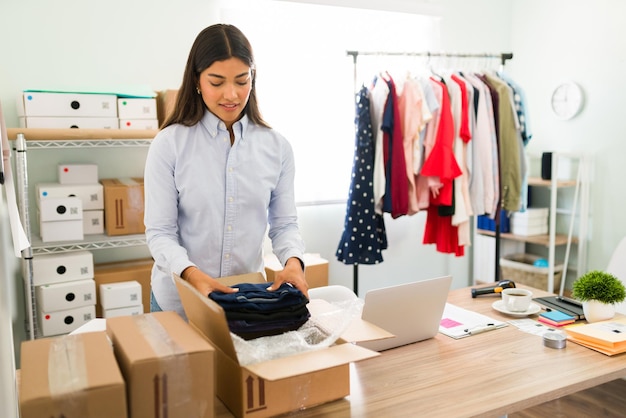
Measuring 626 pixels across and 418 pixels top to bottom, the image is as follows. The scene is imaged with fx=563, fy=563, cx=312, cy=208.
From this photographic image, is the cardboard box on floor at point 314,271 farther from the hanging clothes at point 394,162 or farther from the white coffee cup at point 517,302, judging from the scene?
the white coffee cup at point 517,302

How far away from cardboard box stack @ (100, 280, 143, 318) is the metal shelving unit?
0.23m

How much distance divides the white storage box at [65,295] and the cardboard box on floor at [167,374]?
1.83 meters

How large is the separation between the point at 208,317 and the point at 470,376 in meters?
0.69

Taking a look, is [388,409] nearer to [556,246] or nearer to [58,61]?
[58,61]

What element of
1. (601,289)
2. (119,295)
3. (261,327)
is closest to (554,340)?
(601,289)

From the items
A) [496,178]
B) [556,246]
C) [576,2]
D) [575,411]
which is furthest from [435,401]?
[576,2]

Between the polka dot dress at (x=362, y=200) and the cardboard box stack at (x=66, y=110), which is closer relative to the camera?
the cardboard box stack at (x=66, y=110)

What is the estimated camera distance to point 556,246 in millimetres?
4301

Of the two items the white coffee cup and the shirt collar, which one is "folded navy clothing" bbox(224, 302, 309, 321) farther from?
the white coffee cup

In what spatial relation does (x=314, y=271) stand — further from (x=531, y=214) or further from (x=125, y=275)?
(x=531, y=214)

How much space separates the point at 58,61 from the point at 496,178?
104 inches

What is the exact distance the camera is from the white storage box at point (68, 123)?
8.93 feet

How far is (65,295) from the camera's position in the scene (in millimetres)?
2738

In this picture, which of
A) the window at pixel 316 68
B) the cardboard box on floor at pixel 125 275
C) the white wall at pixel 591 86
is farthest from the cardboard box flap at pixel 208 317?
the white wall at pixel 591 86
